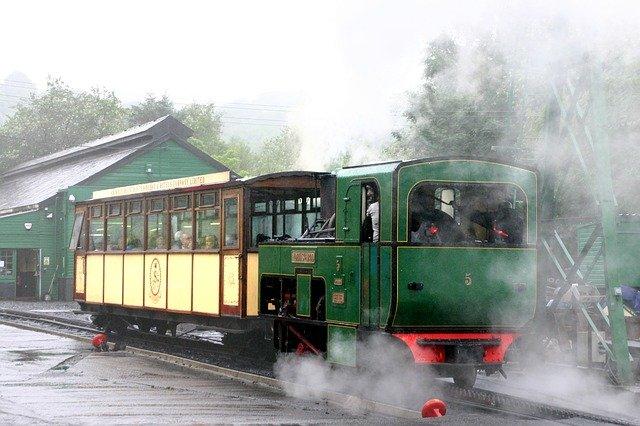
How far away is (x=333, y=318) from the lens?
1265 cm

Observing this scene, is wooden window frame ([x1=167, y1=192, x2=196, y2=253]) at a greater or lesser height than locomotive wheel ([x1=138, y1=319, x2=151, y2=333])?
greater

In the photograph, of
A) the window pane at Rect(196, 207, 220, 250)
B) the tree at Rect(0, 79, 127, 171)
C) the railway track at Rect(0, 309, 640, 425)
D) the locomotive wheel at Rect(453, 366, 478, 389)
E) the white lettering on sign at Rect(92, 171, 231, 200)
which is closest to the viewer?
the railway track at Rect(0, 309, 640, 425)

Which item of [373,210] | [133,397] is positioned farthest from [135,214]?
[373,210]

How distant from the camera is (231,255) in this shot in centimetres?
1602

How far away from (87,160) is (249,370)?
3526cm

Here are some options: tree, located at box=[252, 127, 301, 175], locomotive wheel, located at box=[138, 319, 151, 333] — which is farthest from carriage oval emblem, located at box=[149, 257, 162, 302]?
tree, located at box=[252, 127, 301, 175]

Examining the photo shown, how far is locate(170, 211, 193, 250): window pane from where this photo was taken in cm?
1732

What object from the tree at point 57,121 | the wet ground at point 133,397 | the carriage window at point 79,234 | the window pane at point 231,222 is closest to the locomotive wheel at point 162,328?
the carriage window at point 79,234

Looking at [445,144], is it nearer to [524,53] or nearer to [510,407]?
[524,53]

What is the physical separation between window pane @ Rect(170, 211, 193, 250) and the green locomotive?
16.1ft

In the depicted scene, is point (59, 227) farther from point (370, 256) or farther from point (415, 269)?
point (415, 269)

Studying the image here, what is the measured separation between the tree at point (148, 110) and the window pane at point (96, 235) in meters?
57.2

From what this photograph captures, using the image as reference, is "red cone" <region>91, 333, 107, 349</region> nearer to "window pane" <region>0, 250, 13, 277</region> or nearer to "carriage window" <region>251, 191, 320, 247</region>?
"carriage window" <region>251, 191, 320, 247</region>

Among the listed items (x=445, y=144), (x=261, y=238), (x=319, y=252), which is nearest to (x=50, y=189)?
(x=445, y=144)
